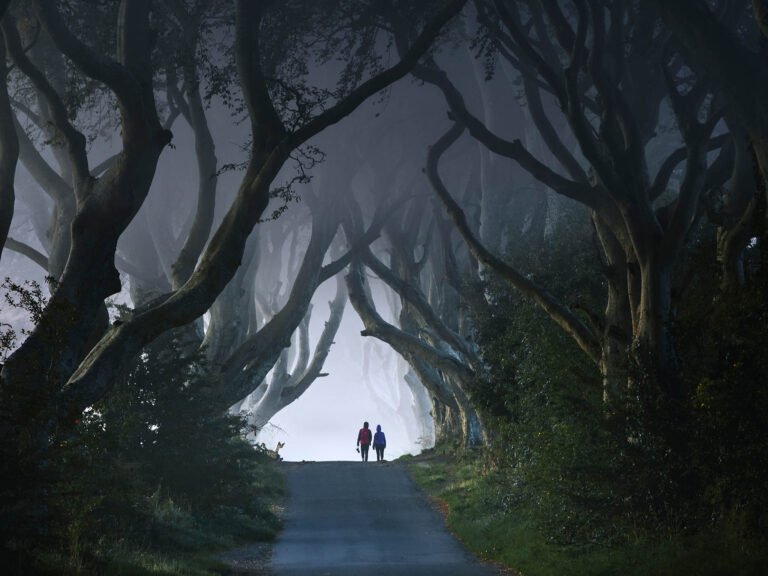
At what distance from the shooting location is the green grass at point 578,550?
10242 mm

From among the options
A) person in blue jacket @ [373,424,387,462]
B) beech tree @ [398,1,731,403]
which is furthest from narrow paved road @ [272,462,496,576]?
person in blue jacket @ [373,424,387,462]

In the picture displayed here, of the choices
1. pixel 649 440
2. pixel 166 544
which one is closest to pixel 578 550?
pixel 649 440

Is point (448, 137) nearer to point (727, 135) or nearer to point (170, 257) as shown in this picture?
point (727, 135)

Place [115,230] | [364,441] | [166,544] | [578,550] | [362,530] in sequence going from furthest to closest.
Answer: [364,441]
[362,530]
[166,544]
[578,550]
[115,230]

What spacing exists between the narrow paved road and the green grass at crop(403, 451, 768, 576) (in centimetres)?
42

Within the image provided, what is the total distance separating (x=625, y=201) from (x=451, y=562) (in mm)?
5557

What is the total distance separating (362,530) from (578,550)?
8.02 m

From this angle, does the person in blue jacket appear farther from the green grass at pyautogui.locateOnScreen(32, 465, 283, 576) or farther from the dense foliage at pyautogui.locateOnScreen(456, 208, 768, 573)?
the dense foliage at pyautogui.locateOnScreen(456, 208, 768, 573)

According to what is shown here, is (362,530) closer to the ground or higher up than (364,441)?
closer to the ground

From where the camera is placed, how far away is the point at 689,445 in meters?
12.8

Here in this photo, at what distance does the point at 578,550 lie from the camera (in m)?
13.7

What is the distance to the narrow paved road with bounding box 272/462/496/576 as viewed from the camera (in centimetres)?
1512

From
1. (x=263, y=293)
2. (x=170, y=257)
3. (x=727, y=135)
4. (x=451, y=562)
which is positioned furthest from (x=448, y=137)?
(x=263, y=293)

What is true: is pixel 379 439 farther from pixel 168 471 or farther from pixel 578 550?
pixel 578 550
